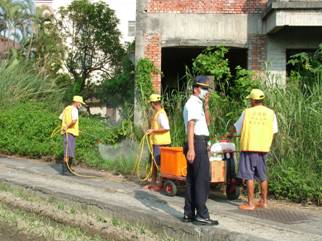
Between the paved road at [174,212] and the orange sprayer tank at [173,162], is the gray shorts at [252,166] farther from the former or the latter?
the orange sprayer tank at [173,162]

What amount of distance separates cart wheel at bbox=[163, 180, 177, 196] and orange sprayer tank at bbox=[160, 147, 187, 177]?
175mm

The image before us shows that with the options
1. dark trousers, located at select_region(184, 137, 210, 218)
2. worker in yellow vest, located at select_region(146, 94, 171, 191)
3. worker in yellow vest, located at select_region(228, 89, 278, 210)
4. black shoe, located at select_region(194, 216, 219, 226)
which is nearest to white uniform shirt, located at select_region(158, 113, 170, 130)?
worker in yellow vest, located at select_region(146, 94, 171, 191)

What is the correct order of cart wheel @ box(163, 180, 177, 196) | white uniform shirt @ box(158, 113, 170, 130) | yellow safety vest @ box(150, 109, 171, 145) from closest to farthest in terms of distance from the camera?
cart wheel @ box(163, 180, 177, 196) < white uniform shirt @ box(158, 113, 170, 130) < yellow safety vest @ box(150, 109, 171, 145)

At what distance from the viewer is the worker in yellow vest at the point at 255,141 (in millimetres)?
9078

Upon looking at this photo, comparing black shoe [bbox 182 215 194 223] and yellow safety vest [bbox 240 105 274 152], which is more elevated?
yellow safety vest [bbox 240 105 274 152]

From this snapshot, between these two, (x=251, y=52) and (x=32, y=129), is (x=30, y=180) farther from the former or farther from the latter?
(x=251, y=52)

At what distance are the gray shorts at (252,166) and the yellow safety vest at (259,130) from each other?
0.12 m

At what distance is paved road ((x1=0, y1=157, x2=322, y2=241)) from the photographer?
7645mm

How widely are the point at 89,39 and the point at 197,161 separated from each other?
20.0 meters

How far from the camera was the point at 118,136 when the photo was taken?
51.5ft

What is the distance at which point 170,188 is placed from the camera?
34.4ft

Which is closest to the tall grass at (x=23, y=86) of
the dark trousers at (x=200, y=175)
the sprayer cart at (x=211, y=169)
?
the sprayer cart at (x=211, y=169)

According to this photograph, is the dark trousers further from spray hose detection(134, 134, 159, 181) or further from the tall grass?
the tall grass

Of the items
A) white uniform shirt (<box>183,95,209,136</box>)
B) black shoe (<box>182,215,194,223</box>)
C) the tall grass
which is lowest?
black shoe (<box>182,215,194,223</box>)
